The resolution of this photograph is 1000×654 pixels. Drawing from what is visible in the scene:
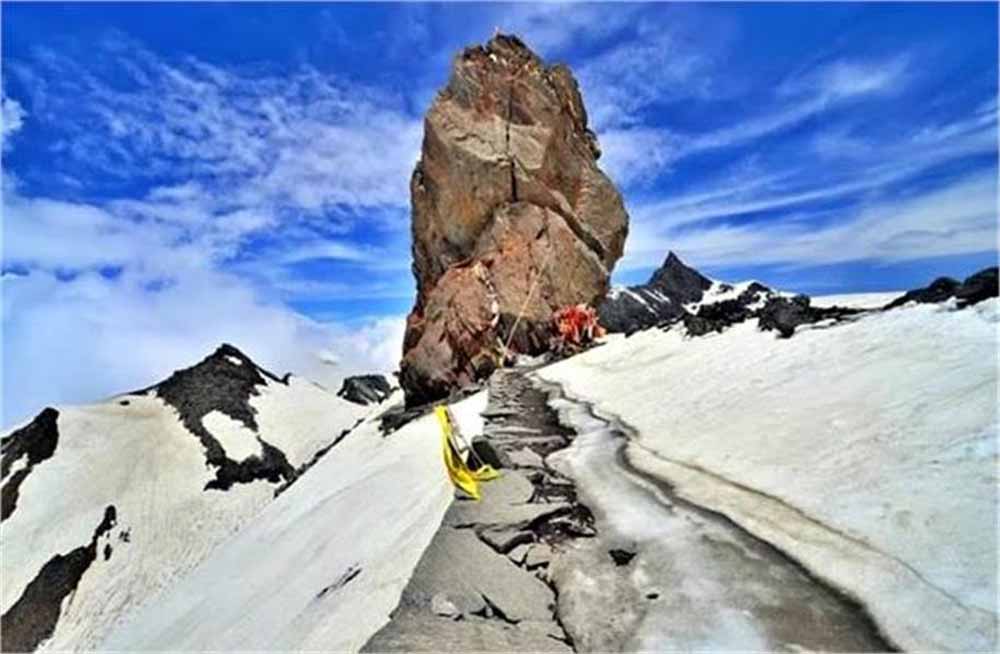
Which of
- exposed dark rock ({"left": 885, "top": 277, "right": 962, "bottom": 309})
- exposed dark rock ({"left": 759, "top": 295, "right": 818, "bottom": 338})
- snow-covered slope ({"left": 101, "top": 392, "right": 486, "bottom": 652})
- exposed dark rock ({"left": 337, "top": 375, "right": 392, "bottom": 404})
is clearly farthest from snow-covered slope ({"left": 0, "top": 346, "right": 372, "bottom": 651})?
exposed dark rock ({"left": 885, "top": 277, "right": 962, "bottom": 309})

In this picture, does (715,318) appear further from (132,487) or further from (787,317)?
(132,487)

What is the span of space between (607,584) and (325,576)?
347cm

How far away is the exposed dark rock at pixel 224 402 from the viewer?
49.8 meters

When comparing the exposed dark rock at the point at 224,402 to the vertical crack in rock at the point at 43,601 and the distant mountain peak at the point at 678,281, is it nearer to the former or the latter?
the vertical crack in rock at the point at 43,601

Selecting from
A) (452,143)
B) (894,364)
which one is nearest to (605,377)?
(894,364)

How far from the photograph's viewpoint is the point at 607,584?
5891 millimetres

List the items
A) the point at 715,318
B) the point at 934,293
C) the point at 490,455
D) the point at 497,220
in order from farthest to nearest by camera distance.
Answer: the point at 497,220, the point at 715,318, the point at 934,293, the point at 490,455

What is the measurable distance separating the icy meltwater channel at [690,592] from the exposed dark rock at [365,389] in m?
75.8

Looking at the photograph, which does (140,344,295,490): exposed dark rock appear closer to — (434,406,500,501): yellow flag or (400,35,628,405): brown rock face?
(400,35,628,405): brown rock face

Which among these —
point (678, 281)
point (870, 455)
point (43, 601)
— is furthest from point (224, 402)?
point (678, 281)

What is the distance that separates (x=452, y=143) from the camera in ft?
130

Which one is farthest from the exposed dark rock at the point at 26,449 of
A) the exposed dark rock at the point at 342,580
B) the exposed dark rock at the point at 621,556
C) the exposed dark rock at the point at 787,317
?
the exposed dark rock at the point at 621,556

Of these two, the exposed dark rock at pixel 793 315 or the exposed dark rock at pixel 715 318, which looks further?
the exposed dark rock at pixel 715 318

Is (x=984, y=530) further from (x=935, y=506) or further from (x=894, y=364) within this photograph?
(x=894, y=364)
